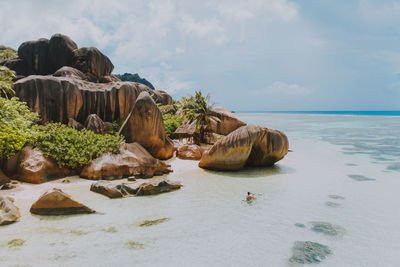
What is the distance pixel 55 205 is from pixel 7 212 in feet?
3.21

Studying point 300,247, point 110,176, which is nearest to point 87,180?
point 110,176

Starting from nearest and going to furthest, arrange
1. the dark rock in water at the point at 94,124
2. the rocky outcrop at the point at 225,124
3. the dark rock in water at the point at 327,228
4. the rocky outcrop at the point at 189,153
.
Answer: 1. the dark rock in water at the point at 327,228
2. the dark rock in water at the point at 94,124
3. the rocky outcrop at the point at 189,153
4. the rocky outcrop at the point at 225,124

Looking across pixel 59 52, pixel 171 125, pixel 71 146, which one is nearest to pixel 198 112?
pixel 171 125

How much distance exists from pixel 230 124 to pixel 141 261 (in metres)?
17.3

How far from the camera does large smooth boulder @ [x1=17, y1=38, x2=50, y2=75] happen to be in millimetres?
23812

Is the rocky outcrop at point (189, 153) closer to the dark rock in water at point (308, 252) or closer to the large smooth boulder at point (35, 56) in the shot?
the dark rock in water at point (308, 252)

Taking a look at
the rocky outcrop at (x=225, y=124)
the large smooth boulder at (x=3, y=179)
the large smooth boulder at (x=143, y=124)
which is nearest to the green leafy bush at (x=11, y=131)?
the large smooth boulder at (x=3, y=179)

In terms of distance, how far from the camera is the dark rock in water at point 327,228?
20.3 feet

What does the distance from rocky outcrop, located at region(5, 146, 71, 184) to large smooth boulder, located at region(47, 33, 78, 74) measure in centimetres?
1662

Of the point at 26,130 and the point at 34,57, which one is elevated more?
the point at 34,57

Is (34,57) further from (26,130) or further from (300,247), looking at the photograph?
(300,247)

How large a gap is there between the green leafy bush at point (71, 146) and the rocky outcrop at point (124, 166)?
0.27 metres

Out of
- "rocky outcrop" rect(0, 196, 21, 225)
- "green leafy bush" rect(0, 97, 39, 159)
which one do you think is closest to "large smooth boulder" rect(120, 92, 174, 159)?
"green leafy bush" rect(0, 97, 39, 159)

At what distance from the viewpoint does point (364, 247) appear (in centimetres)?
564
